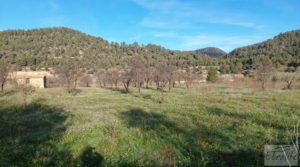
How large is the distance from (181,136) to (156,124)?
13.0ft

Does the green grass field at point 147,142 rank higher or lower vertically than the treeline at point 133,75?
lower

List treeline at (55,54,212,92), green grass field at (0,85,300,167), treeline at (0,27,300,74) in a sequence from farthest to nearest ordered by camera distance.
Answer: treeline at (0,27,300,74)
treeline at (55,54,212,92)
green grass field at (0,85,300,167)

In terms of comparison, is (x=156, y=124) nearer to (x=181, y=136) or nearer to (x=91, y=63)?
(x=181, y=136)

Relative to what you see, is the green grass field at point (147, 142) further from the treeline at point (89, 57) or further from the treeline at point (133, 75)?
the treeline at point (89, 57)

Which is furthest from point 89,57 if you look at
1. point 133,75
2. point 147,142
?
point 147,142

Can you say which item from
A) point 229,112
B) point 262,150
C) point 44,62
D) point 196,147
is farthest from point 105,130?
point 44,62

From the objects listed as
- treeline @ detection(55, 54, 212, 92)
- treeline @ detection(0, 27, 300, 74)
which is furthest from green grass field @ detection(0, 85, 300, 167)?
treeline @ detection(0, 27, 300, 74)

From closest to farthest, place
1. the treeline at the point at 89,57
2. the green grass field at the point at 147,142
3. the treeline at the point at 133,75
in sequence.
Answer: the green grass field at the point at 147,142, the treeline at the point at 133,75, the treeline at the point at 89,57

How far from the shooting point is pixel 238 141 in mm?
16312

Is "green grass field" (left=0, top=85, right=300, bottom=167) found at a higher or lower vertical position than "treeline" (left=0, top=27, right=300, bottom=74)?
lower

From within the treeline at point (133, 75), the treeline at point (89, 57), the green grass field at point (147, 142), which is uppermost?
the treeline at point (89, 57)

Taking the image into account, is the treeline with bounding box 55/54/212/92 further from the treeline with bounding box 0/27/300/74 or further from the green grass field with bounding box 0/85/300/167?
the treeline with bounding box 0/27/300/74

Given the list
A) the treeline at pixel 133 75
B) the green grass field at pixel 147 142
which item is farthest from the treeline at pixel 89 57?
the green grass field at pixel 147 142

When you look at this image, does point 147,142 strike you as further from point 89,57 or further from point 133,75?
point 89,57
